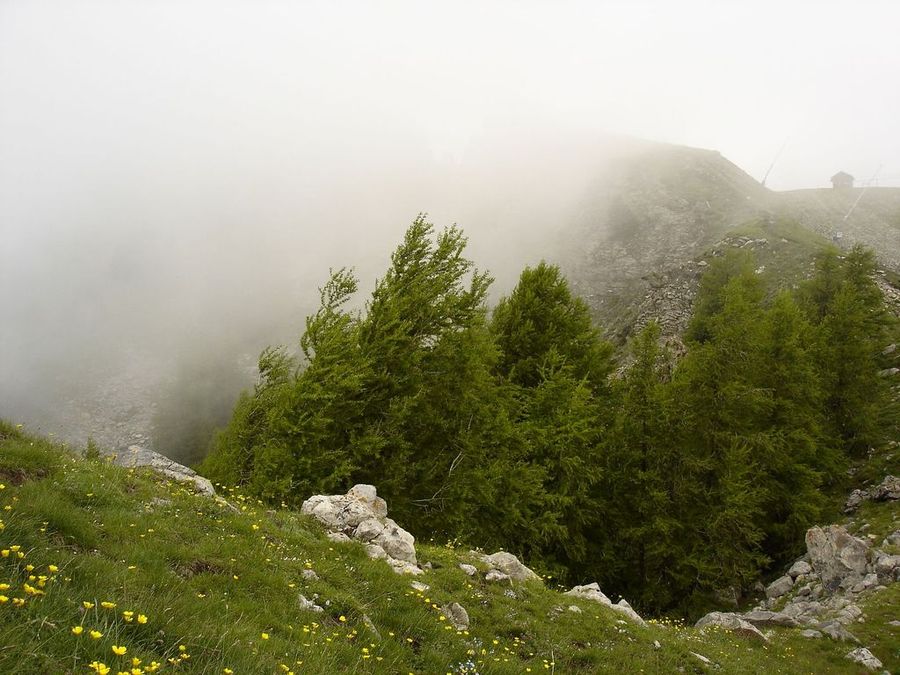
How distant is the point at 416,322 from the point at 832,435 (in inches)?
1297

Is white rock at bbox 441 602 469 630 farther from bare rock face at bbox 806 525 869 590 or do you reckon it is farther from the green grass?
the green grass

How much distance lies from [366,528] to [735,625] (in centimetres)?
1309

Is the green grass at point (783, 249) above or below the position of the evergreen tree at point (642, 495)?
above

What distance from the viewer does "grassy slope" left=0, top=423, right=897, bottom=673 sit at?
13.7ft

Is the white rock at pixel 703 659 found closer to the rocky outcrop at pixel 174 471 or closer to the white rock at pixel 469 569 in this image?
the white rock at pixel 469 569

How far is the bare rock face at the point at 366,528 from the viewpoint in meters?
11.0

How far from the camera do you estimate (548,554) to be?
2412 cm

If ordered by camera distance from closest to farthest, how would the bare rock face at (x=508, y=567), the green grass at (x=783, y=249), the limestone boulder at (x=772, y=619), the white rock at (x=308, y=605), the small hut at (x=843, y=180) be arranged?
1. the white rock at (x=308, y=605)
2. the bare rock face at (x=508, y=567)
3. the limestone boulder at (x=772, y=619)
4. the green grass at (x=783, y=249)
5. the small hut at (x=843, y=180)

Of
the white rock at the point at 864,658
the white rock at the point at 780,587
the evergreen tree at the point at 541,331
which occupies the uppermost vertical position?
the evergreen tree at the point at 541,331

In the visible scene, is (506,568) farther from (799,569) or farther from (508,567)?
(799,569)

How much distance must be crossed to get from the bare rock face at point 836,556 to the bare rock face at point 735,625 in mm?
7132

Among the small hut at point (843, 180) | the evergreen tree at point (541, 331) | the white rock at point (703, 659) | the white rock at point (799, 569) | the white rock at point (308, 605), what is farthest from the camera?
the small hut at point (843, 180)

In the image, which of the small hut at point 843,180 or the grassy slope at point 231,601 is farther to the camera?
the small hut at point 843,180

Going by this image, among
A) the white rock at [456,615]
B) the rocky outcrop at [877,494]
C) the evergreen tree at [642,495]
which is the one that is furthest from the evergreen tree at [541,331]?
the white rock at [456,615]
